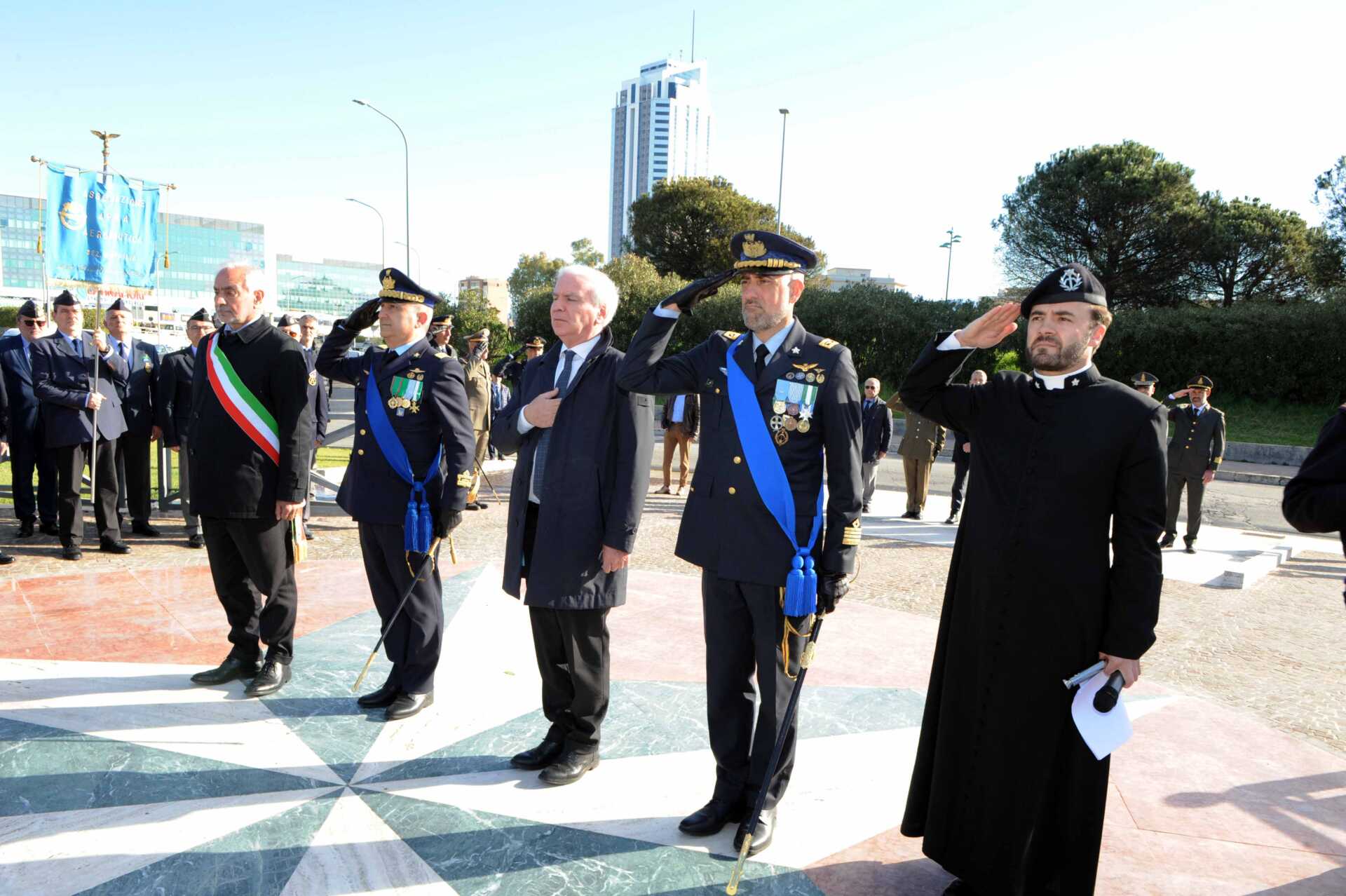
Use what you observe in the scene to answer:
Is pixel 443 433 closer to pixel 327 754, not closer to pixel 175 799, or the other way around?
pixel 327 754

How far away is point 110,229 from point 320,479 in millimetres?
6165

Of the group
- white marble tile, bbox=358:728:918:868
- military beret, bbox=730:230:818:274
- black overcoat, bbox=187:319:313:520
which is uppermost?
Answer: military beret, bbox=730:230:818:274

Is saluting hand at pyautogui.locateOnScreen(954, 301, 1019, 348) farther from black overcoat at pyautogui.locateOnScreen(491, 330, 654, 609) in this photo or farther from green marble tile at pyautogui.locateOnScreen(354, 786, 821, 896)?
green marble tile at pyautogui.locateOnScreen(354, 786, 821, 896)

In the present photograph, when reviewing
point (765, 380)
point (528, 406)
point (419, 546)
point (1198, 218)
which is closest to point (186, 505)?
point (419, 546)

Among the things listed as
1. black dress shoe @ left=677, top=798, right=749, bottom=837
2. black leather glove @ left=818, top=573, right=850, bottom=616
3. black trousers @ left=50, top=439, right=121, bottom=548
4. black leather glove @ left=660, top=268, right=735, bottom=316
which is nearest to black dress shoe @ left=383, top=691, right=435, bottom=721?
black dress shoe @ left=677, top=798, right=749, bottom=837

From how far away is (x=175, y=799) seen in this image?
320 centimetres

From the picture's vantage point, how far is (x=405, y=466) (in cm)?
404

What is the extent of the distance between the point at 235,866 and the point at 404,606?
1.43 m

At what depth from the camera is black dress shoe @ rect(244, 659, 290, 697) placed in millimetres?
4207

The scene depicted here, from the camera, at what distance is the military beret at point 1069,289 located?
2621 mm

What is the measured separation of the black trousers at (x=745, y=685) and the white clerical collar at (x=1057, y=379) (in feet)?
3.60

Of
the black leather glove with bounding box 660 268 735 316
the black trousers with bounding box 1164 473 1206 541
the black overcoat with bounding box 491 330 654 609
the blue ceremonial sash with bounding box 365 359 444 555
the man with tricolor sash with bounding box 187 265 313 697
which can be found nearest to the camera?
the black leather glove with bounding box 660 268 735 316

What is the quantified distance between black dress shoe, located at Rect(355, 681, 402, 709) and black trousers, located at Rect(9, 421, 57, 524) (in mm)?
5258

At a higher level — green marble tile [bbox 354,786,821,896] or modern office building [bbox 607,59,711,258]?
modern office building [bbox 607,59,711,258]
